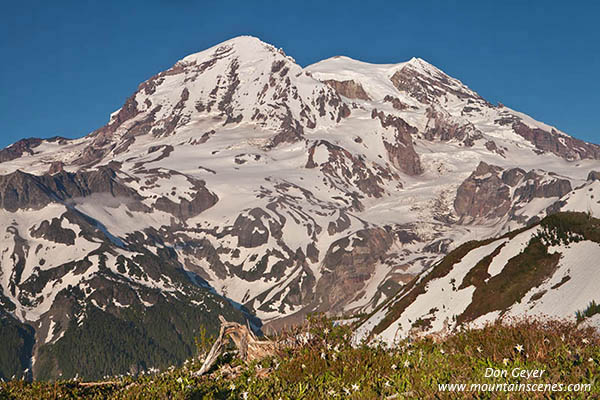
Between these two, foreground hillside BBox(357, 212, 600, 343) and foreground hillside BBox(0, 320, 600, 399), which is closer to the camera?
foreground hillside BBox(0, 320, 600, 399)

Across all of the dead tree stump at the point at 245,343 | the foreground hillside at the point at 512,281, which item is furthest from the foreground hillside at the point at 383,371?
the foreground hillside at the point at 512,281

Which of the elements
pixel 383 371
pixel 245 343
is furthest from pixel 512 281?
pixel 383 371

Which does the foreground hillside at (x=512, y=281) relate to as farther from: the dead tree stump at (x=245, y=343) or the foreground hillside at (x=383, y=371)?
the foreground hillside at (x=383, y=371)

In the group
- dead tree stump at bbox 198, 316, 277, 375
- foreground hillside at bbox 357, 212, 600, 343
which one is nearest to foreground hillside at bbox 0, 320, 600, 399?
dead tree stump at bbox 198, 316, 277, 375

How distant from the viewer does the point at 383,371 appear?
39.9 ft

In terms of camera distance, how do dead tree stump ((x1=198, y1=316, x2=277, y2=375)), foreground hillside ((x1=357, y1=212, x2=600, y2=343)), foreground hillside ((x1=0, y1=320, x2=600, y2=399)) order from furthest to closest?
foreground hillside ((x1=357, y1=212, x2=600, y2=343)) < dead tree stump ((x1=198, y1=316, x2=277, y2=375)) < foreground hillside ((x1=0, y1=320, x2=600, y2=399))

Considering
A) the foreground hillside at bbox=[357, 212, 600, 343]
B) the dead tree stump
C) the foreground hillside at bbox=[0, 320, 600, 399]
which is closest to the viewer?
the foreground hillside at bbox=[0, 320, 600, 399]

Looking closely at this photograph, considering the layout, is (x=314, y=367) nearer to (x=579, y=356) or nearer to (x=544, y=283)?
(x=579, y=356)

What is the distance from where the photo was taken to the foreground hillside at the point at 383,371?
9.83 meters

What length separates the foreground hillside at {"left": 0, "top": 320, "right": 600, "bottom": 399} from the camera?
9.83 meters

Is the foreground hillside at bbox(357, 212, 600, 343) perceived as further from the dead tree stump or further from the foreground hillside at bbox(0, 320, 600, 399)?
the foreground hillside at bbox(0, 320, 600, 399)

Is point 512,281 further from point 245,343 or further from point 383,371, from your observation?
point 383,371

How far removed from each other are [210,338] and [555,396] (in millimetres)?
8038

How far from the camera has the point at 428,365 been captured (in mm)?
11352
